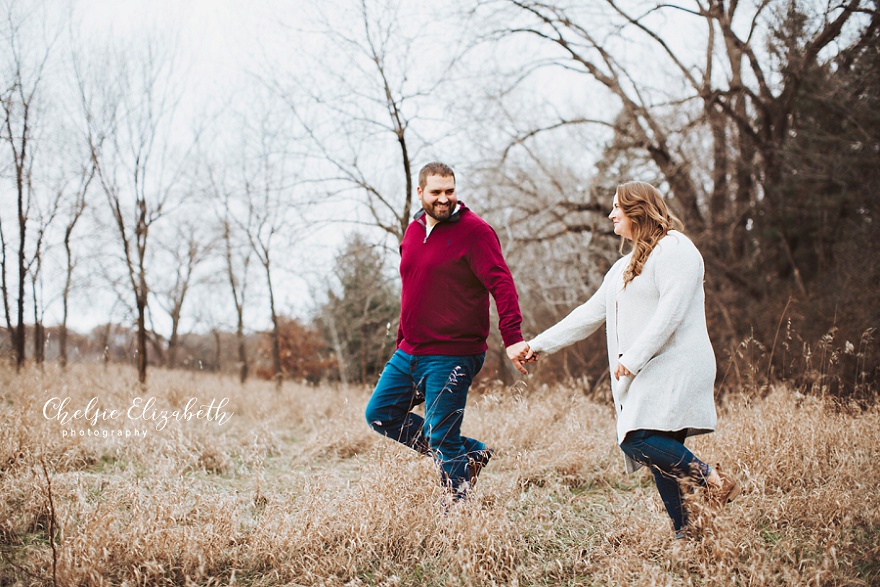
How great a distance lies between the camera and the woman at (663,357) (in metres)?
2.70

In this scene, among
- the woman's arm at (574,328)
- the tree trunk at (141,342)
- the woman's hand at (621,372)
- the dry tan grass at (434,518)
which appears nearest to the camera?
the dry tan grass at (434,518)

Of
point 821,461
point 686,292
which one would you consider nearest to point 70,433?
point 686,292

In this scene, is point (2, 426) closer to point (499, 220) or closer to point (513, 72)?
point (499, 220)

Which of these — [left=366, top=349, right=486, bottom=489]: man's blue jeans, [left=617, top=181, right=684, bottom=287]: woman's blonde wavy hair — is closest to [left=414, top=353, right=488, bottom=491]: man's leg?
[left=366, top=349, right=486, bottom=489]: man's blue jeans

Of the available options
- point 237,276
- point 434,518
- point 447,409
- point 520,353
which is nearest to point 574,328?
point 520,353

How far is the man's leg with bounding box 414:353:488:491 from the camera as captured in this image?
3.30 metres

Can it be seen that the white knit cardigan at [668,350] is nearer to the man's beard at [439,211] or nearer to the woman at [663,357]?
the woman at [663,357]

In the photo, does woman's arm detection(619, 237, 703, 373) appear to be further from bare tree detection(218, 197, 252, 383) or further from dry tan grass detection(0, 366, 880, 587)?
bare tree detection(218, 197, 252, 383)

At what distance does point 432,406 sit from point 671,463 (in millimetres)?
1193

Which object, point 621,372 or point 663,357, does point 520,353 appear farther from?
point 663,357

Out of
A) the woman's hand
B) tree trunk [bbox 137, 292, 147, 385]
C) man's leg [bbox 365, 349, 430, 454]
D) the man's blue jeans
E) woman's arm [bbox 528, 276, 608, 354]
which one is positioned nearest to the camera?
the woman's hand

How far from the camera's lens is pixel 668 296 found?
8.91 feet

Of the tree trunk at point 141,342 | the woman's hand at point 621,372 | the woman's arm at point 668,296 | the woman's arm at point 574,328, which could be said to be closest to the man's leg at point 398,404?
the woman's arm at point 574,328

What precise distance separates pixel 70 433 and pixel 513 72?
8.47m
